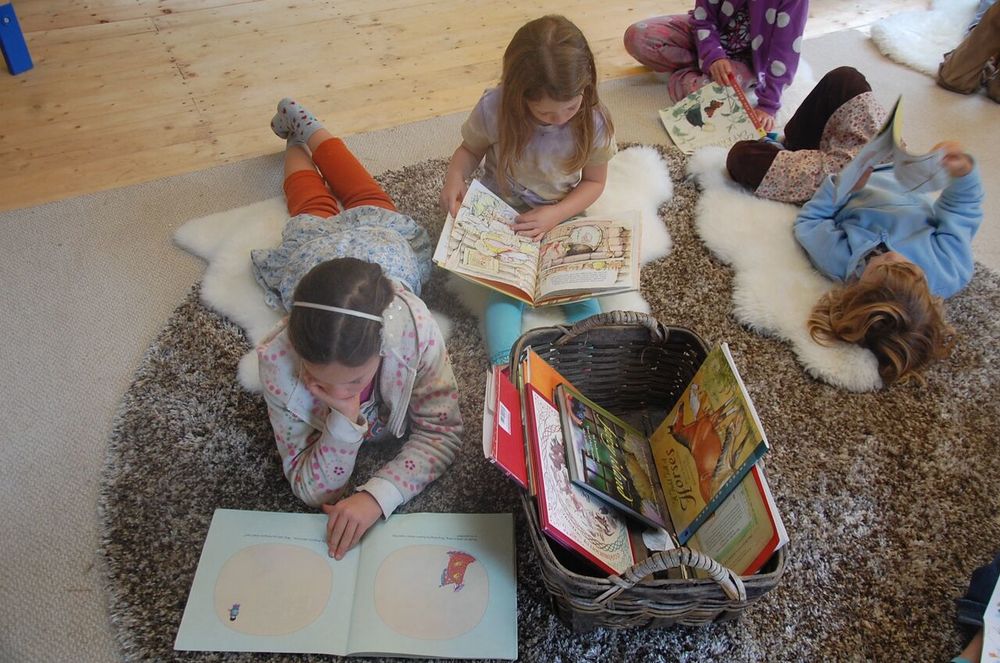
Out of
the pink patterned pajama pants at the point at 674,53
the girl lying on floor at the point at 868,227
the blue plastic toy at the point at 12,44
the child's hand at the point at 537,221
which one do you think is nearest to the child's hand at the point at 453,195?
the child's hand at the point at 537,221

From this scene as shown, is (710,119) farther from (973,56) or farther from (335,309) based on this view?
(335,309)

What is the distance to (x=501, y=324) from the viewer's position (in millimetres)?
1214

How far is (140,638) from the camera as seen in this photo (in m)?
0.91

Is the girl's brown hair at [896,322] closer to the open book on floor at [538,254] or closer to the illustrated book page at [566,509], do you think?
the open book on floor at [538,254]

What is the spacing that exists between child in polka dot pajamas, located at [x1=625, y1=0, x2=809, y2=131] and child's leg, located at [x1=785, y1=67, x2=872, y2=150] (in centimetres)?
9

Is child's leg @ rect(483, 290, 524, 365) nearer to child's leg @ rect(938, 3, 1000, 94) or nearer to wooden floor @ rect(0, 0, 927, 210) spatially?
wooden floor @ rect(0, 0, 927, 210)

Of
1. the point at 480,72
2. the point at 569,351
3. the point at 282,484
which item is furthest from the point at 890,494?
the point at 480,72

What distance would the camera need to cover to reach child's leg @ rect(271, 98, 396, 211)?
1379 millimetres

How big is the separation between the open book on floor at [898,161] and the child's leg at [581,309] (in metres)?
0.55

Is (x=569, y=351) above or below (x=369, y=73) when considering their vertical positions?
above

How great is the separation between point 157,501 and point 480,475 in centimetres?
48

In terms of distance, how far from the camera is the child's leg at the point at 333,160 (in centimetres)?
138

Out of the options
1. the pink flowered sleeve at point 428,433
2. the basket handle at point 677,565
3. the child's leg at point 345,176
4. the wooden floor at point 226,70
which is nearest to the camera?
the basket handle at point 677,565

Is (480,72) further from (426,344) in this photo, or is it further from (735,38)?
(426,344)
